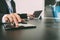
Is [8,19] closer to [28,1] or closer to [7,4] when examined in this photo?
[7,4]

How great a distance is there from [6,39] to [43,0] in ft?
8.07

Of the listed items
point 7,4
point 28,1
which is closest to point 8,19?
point 7,4

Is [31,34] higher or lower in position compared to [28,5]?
lower

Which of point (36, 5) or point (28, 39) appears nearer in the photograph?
point (28, 39)

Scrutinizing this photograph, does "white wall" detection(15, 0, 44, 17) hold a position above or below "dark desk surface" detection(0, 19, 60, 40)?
above

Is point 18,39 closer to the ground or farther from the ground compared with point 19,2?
closer to the ground

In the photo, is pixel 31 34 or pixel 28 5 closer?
pixel 31 34

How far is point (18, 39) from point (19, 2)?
240 cm

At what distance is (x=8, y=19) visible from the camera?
913 millimetres

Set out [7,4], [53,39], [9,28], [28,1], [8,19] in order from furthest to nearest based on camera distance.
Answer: [28,1], [7,4], [8,19], [9,28], [53,39]

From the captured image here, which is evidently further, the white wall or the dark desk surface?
the white wall

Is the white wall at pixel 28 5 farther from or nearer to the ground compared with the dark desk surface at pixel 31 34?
farther from the ground

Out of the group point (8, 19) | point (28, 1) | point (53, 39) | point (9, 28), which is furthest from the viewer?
point (28, 1)

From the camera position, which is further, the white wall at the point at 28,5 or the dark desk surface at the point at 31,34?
the white wall at the point at 28,5
